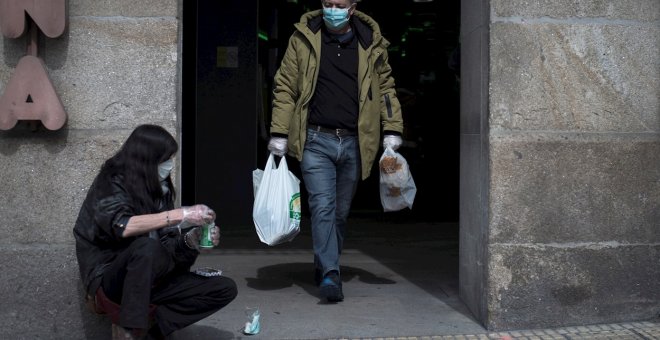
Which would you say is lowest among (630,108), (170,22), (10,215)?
(10,215)

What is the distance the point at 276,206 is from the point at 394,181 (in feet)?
2.42

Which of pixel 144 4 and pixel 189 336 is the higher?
pixel 144 4

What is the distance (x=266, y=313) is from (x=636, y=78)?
96.2 inches

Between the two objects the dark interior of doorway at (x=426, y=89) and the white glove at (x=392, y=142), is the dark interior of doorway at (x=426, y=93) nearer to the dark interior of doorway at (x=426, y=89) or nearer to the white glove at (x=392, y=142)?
the dark interior of doorway at (x=426, y=89)

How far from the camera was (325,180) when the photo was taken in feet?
19.8

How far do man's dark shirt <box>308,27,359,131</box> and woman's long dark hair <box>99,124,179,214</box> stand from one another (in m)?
1.66

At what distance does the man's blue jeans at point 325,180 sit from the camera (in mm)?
5969

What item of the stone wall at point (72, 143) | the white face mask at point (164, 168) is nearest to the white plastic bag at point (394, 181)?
the stone wall at point (72, 143)

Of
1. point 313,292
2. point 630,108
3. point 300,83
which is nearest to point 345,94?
point 300,83

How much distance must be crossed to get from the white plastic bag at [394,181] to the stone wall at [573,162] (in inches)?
29.8

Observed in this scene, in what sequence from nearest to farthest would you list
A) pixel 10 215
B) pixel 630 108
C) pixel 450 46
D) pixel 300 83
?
pixel 10 215, pixel 630 108, pixel 300 83, pixel 450 46

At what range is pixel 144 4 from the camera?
520 centimetres

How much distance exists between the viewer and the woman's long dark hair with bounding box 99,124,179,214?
4.43m

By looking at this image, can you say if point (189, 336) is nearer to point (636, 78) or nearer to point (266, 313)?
point (266, 313)
